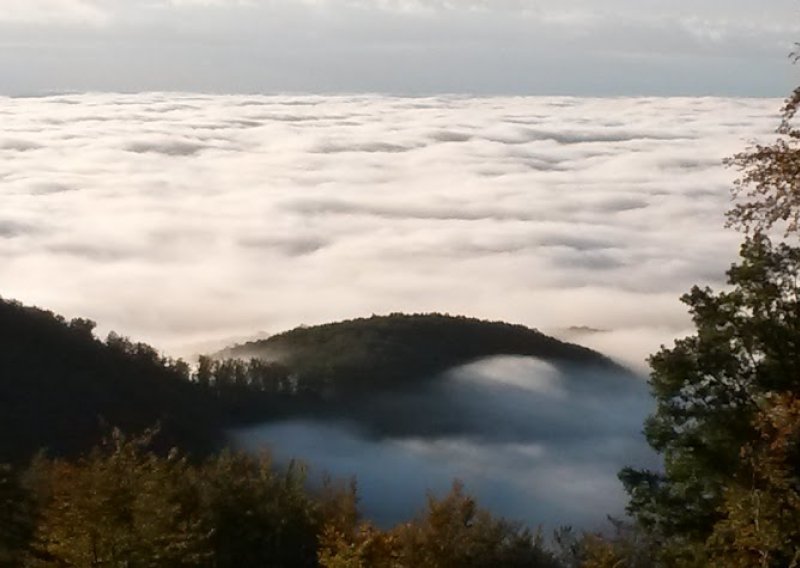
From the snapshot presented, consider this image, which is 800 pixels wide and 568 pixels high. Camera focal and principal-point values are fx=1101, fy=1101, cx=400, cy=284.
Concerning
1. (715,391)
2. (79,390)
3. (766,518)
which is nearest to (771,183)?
(766,518)

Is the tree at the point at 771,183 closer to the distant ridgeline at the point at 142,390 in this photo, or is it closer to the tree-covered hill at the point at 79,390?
the distant ridgeline at the point at 142,390

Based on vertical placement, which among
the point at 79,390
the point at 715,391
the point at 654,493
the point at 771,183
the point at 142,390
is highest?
the point at 771,183

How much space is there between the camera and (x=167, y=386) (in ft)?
504

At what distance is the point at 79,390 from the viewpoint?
13775 cm

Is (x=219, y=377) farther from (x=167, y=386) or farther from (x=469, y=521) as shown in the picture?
(x=469, y=521)

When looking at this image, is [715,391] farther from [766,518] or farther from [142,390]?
[142,390]

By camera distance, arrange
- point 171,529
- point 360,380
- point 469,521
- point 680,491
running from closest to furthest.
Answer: point 680,491
point 171,529
point 469,521
point 360,380

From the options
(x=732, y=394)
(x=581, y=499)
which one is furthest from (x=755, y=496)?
(x=581, y=499)

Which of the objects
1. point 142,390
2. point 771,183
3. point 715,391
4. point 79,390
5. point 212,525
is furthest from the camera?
point 142,390

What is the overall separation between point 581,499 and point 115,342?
79.2m

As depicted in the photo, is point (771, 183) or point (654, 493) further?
point (654, 493)

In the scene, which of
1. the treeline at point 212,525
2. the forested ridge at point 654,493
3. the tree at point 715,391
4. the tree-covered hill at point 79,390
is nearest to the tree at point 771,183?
the forested ridge at point 654,493

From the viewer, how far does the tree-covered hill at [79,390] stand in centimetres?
12212

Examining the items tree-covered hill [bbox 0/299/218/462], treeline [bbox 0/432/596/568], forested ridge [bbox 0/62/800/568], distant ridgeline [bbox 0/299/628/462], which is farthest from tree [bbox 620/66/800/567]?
tree-covered hill [bbox 0/299/218/462]
